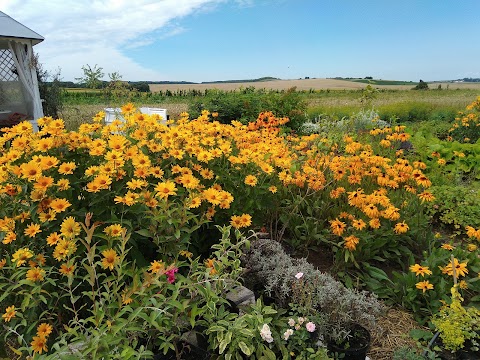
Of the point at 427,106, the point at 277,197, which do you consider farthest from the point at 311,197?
the point at 427,106

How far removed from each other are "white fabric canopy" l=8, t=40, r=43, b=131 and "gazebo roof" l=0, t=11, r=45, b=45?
0.21 metres

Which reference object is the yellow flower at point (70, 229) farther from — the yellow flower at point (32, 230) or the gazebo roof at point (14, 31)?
the gazebo roof at point (14, 31)

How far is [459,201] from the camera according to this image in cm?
348

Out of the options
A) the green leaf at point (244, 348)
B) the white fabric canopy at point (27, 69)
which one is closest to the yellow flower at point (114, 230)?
the green leaf at point (244, 348)

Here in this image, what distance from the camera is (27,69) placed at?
8.32m

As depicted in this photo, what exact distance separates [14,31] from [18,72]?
826 mm

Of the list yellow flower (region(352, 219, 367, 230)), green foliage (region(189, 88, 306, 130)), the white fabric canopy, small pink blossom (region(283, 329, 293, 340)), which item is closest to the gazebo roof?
the white fabric canopy

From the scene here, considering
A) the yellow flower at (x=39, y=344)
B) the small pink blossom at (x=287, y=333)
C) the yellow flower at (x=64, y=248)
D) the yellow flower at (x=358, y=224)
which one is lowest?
the small pink blossom at (x=287, y=333)

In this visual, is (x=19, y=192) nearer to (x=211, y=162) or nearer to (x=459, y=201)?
(x=211, y=162)

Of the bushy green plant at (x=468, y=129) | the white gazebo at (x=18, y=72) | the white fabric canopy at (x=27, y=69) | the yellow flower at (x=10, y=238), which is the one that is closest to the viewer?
the yellow flower at (x=10, y=238)

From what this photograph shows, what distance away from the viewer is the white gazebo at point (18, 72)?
7918mm

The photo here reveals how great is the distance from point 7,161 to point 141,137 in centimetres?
67

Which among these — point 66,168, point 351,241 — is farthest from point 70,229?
point 351,241

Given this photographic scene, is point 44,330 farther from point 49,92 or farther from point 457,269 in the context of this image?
point 49,92
